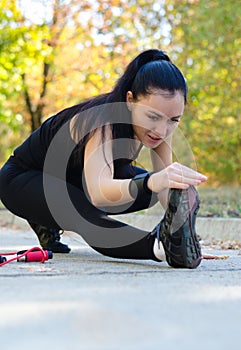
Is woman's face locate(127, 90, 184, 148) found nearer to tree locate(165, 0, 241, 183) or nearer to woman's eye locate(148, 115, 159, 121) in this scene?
woman's eye locate(148, 115, 159, 121)

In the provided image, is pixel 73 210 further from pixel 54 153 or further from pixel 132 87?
pixel 132 87

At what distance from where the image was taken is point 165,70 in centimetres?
291

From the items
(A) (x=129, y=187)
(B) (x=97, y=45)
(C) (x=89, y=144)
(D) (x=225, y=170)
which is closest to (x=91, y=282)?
(A) (x=129, y=187)

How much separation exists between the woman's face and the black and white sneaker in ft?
1.31

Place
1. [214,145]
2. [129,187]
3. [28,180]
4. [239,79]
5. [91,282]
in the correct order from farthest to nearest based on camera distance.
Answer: [214,145] → [239,79] → [28,180] → [129,187] → [91,282]

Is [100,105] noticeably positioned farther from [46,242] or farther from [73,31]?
[73,31]

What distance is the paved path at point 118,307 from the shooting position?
1472 mm

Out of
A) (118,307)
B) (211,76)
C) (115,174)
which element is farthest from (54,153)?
(211,76)

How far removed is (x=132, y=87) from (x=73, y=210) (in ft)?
2.16

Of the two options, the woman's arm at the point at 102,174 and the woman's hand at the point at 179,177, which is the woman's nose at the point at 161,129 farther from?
the woman's hand at the point at 179,177

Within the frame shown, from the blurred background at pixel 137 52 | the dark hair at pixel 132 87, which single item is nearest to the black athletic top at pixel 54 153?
the dark hair at pixel 132 87

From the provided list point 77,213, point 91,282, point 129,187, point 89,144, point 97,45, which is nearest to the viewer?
point 91,282

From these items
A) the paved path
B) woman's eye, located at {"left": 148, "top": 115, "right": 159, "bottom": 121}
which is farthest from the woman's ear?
the paved path

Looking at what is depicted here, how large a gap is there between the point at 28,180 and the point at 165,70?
931mm
